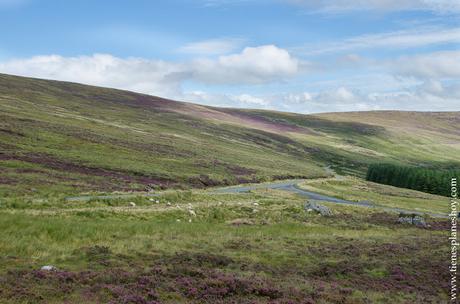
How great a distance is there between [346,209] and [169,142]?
275ft

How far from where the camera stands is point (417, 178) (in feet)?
464

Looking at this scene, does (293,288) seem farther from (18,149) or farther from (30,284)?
(18,149)

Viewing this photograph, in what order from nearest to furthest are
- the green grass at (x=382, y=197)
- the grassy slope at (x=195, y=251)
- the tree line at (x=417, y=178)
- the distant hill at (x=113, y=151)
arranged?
the grassy slope at (x=195, y=251) < the distant hill at (x=113, y=151) < the green grass at (x=382, y=197) < the tree line at (x=417, y=178)

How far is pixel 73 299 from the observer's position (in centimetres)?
1620

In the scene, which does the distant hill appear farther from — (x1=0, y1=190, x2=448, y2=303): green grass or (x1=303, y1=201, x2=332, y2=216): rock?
(x1=0, y1=190, x2=448, y2=303): green grass

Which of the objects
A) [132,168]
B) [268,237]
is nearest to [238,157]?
[132,168]

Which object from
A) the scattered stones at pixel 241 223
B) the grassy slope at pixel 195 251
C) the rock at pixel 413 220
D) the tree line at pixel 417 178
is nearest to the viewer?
the grassy slope at pixel 195 251

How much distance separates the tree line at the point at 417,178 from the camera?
134250 mm

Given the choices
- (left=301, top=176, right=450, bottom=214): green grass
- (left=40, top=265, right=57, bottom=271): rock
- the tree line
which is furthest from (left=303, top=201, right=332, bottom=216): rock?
the tree line

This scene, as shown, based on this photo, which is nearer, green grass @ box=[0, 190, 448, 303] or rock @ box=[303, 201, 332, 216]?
green grass @ box=[0, 190, 448, 303]

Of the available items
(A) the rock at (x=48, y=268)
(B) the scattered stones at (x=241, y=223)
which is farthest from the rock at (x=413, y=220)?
(A) the rock at (x=48, y=268)

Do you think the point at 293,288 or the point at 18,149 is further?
the point at 18,149

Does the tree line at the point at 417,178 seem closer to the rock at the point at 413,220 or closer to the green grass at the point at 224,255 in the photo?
the rock at the point at 413,220

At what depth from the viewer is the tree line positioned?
134 metres
